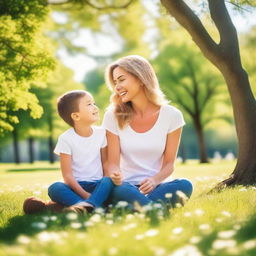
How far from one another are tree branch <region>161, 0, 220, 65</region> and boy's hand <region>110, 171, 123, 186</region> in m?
3.60

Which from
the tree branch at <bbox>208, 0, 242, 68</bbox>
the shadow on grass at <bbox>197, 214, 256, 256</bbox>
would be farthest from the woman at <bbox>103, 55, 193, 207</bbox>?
the tree branch at <bbox>208, 0, 242, 68</bbox>

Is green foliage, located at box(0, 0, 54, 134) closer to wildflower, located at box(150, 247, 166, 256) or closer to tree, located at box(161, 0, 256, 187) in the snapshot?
tree, located at box(161, 0, 256, 187)

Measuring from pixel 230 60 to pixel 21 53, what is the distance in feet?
16.4

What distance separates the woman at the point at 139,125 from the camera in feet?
18.3

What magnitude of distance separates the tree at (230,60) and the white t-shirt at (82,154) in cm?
291

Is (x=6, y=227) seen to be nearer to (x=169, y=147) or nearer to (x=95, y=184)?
(x=95, y=184)

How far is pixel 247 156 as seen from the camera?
306 inches

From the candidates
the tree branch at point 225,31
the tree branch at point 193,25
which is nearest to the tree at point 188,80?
the tree branch at point 225,31

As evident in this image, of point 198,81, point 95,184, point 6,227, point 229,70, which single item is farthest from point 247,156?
point 198,81

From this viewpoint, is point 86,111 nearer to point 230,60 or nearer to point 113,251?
point 113,251

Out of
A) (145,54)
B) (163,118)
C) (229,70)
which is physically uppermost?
(145,54)

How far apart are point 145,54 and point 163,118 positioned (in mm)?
25326

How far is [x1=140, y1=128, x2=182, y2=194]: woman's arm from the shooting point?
5199mm

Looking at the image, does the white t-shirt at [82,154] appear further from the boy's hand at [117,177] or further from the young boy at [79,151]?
the boy's hand at [117,177]
